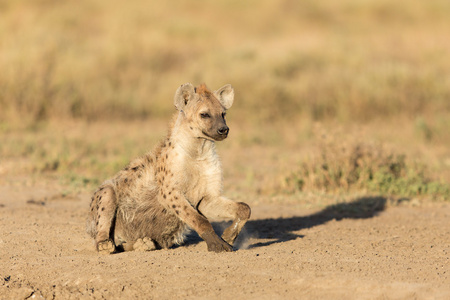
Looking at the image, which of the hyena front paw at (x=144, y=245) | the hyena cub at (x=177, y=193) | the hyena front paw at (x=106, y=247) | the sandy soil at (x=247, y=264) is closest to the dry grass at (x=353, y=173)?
the sandy soil at (x=247, y=264)

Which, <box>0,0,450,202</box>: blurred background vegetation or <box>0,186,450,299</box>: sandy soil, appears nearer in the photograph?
<box>0,186,450,299</box>: sandy soil

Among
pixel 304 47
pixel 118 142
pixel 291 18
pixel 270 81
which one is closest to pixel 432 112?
pixel 270 81

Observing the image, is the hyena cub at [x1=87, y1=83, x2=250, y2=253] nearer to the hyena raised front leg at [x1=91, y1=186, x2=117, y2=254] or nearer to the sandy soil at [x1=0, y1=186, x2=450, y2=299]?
the hyena raised front leg at [x1=91, y1=186, x2=117, y2=254]

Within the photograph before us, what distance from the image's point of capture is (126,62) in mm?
16656

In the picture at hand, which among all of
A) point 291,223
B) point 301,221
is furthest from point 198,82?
point 291,223

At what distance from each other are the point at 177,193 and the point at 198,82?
412 inches

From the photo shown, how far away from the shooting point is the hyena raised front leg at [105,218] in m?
5.83

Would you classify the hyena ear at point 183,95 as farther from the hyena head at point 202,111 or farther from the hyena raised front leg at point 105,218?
the hyena raised front leg at point 105,218

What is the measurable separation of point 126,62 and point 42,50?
2621 millimetres

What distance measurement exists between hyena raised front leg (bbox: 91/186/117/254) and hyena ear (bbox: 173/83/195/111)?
96cm

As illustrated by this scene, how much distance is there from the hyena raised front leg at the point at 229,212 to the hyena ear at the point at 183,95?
2.64 ft

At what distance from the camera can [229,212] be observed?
225 inches

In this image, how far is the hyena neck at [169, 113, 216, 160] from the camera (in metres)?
5.79

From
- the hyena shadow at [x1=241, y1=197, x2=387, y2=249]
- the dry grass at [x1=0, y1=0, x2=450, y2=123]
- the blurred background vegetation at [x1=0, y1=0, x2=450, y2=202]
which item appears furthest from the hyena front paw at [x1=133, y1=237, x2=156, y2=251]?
the dry grass at [x1=0, y1=0, x2=450, y2=123]
